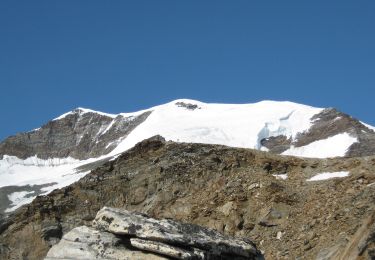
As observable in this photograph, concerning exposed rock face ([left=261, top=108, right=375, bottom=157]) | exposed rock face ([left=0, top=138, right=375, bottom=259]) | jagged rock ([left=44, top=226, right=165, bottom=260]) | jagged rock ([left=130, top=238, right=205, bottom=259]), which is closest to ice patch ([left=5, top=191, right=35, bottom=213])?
A: exposed rock face ([left=261, top=108, right=375, bottom=157])

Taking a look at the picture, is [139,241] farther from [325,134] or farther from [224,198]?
[325,134]

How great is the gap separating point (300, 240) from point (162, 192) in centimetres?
1396

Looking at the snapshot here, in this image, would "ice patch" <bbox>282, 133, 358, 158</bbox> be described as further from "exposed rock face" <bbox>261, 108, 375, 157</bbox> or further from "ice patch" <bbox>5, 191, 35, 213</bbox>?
"ice patch" <bbox>5, 191, 35, 213</bbox>

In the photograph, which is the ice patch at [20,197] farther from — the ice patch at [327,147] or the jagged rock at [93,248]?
the jagged rock at [93,248]

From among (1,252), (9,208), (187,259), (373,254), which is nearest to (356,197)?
(373,254)

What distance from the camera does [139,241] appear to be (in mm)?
19016

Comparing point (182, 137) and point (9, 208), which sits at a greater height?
point (182, 137)

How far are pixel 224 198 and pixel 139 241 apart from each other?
70.5ft

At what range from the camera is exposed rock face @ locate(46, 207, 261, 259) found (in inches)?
745

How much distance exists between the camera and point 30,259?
44.9 meters

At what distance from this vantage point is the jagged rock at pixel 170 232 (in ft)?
62.7

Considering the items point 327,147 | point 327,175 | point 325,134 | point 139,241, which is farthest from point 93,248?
point 325,134

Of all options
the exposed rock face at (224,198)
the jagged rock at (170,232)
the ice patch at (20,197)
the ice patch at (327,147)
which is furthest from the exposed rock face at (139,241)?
the ice patch at (327,147)

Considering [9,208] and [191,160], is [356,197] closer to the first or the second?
[191,160]
